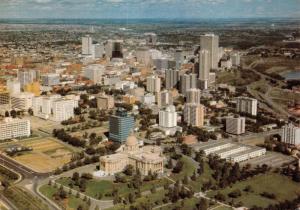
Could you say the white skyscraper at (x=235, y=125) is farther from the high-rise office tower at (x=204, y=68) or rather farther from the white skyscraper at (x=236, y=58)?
the white skyscraper at (x=236, y=58)

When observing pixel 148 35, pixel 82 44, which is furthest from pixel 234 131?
pixel 82 44

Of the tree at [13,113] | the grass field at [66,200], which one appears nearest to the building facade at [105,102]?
the tree at [13,113]

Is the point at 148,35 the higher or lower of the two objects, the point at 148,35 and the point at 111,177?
the higher

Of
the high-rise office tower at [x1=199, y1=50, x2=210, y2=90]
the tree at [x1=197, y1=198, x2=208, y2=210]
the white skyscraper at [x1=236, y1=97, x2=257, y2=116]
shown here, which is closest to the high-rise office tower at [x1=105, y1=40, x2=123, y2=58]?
the high-rise office tower at [x1=199, y1=50, x2=210, y2=90]

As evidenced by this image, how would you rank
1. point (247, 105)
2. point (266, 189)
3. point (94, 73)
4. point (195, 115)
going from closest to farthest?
1. point (266, 189)
2. point (195, 115)
3. point (247, 105)
4. point (94, 73)

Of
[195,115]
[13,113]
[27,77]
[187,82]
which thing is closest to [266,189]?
[195,115]

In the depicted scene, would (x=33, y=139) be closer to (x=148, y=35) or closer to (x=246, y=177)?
(x=246, y=177)

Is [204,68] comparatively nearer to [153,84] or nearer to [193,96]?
[153,84]
